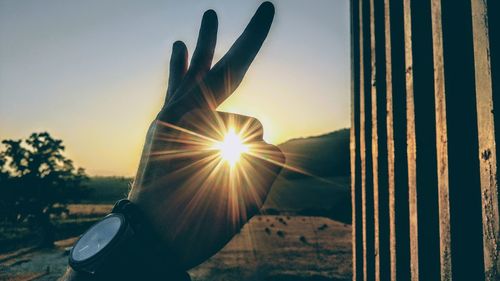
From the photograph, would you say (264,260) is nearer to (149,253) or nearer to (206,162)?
(149,253)

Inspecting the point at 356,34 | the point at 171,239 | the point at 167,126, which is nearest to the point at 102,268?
the point at 171,239

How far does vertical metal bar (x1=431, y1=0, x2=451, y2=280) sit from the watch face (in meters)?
1.16

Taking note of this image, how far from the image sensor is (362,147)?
252 centimetres

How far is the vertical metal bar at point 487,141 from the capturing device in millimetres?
1275

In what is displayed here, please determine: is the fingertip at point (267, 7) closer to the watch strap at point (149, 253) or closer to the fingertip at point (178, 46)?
the fingertip at point (178, 46)

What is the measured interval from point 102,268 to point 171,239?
0.28 meters

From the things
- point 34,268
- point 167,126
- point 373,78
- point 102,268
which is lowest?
point 34,268

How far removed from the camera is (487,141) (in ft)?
4.28

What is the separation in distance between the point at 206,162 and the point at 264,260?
7193 mm

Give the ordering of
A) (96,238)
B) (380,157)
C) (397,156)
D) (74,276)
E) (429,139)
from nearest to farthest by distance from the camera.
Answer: (74,276) → (96,238) → (429,139) → (397,156) → (380,157)

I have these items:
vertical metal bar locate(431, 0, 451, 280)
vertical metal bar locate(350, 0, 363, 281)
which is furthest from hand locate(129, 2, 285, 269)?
vertical metal bar locate(350, 0, 363, 281)

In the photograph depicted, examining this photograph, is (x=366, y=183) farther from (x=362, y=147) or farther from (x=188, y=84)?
(x=188, y=84)

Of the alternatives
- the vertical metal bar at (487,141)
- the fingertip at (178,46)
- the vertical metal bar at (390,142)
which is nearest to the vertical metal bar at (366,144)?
the vertical metal bar at (390,142)

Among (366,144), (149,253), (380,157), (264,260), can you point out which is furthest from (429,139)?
(264,260)
